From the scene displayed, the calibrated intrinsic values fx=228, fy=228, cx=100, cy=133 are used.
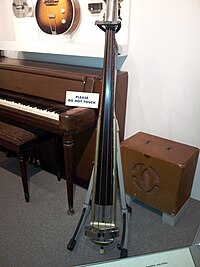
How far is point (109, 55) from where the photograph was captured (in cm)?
102

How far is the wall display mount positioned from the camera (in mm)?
1686

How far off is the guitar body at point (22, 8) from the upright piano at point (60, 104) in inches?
16.2

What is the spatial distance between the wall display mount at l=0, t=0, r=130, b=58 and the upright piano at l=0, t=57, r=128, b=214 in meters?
0.16

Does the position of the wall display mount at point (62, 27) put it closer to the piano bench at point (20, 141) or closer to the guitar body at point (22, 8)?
the guitar body at point (22, 8)

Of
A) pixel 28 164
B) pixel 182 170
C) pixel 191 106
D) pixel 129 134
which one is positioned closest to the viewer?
pixel 182 170

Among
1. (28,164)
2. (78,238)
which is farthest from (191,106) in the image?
(28,164)

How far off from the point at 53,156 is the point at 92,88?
2.81 ft

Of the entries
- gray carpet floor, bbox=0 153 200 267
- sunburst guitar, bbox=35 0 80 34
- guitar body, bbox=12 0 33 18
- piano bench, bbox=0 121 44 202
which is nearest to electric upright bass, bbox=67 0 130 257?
gray carpet floor, bbox=0 153 200 267

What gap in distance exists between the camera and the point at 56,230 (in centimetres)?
157

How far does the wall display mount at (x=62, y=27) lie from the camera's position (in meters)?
1.69

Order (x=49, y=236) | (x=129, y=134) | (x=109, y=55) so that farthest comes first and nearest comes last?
(x=129, y=134) → (x=49, y=236) → (x=109, y=55)

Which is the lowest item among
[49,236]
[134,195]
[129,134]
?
[49,236]

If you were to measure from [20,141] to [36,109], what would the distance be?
10.5 inches

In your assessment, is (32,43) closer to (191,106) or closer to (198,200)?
(191,106)
